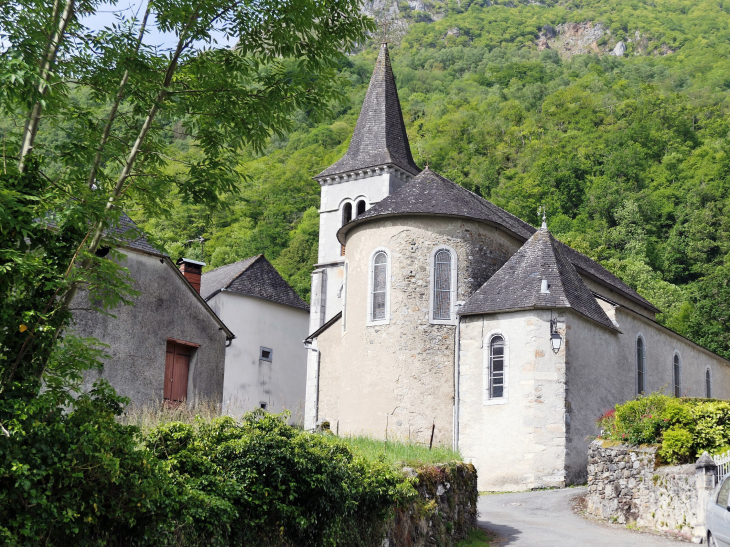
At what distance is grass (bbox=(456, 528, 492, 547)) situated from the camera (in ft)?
42.3

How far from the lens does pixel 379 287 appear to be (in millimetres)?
24828

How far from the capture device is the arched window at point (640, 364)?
26562 mm

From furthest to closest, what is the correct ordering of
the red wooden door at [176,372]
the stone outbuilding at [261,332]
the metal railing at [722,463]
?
the stone outbuilding at [261,332] → the red wooden door at [176,372] → the metal railing at [722,463]

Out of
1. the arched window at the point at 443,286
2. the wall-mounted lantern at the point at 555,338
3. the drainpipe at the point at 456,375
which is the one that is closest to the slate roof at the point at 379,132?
the arched window at the point at 443,286

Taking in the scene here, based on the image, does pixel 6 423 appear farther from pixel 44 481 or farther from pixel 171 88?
pixel 171 88

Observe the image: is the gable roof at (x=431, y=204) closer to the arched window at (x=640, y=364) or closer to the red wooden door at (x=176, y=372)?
the arched window at (x=640, y=364)

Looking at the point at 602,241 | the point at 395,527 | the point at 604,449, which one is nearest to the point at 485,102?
the point at 602,241

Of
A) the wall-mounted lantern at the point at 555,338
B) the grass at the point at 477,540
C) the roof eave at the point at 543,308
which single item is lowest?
the grass at the point at 477,540

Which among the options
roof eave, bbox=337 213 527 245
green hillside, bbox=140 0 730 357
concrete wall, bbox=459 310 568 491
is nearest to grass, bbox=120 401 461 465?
concrete wall, bbox=459 310 568 491

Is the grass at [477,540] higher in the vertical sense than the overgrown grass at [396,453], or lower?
lower

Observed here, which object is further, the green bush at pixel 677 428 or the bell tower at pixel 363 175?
the bell tower at pixel 363 175

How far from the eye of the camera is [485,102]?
73938 mm

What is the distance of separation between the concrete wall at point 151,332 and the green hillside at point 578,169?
63.8ft

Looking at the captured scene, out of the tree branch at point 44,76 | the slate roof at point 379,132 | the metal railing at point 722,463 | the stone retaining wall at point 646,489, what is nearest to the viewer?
the tree branch at point 44,76
